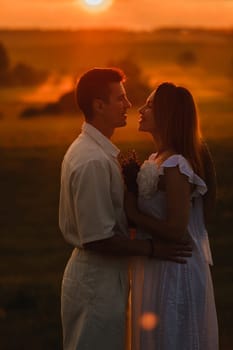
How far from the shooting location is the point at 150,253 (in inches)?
122

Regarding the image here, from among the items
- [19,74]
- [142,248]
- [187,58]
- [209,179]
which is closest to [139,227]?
[142,248]

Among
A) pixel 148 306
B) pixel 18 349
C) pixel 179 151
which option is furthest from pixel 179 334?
pixel 18 349

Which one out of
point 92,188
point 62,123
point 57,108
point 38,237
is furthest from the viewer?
point 57,108

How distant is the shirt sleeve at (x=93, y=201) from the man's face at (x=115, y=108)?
17 centimetres

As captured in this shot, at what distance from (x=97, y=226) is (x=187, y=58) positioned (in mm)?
4353

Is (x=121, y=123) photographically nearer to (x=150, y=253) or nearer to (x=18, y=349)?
(x=150, y=253)

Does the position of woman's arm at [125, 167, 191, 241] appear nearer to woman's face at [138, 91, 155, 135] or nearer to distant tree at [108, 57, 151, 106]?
woman's face at [138, 91, 155, 135]

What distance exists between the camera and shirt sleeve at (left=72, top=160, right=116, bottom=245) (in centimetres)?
296

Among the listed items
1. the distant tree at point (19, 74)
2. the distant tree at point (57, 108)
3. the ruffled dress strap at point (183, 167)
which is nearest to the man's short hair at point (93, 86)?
the ruffled dress strap at point (183, 167)

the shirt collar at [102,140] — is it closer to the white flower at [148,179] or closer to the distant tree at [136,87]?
the white flower at [148,179]

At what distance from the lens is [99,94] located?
120 inches

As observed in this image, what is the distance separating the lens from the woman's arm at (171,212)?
300 cm

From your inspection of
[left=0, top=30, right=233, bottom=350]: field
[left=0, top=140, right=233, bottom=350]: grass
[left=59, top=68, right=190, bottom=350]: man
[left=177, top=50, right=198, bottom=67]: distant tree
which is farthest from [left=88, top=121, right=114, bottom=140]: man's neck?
[left=177, top=50, right=198, bottom=67]: distant tree

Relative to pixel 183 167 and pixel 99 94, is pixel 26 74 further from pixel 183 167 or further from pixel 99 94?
pixel 183 167
